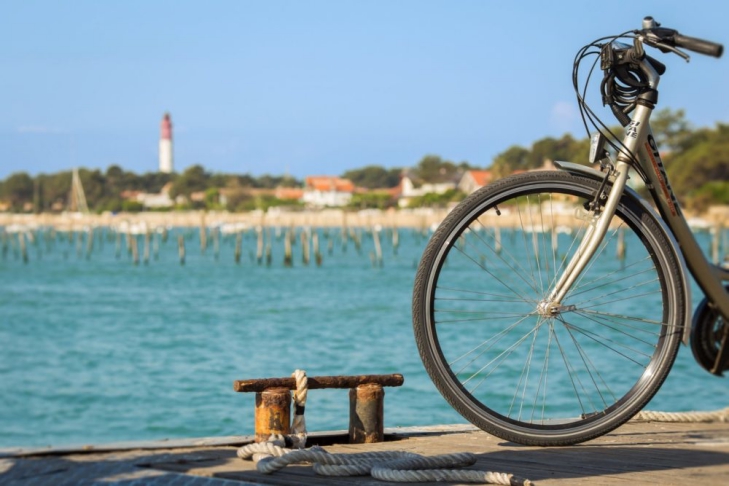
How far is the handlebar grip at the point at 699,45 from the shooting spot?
3.22 m

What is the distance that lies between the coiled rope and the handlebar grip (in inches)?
57.0

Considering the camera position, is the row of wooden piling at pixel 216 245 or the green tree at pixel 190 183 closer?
the row of wooden piling at pixel 216 245

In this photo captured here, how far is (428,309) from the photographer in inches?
128

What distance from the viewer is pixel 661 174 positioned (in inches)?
135

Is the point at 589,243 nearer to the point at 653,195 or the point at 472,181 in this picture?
the point at 653,195

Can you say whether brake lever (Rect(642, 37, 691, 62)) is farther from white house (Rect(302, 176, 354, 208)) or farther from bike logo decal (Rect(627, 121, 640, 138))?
white house (Rect(302, 176, 354, 208))

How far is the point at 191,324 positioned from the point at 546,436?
94.1 feet

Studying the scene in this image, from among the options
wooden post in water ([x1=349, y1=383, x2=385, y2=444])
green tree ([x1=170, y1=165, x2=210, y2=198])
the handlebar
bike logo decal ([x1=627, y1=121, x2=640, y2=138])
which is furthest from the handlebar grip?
green tree ([x1=170, y1=165, x2=210, y2=198])

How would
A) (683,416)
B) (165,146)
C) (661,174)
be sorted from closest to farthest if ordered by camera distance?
1. (661,174)
2. (683,416)
3. (165,146)

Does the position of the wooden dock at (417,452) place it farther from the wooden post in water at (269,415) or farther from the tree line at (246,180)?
the tree line at (246,180)

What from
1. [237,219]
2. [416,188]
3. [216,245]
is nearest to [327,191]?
[416,188]

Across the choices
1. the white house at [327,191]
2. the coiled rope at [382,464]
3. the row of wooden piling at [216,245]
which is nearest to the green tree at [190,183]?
the white house at [327,191]

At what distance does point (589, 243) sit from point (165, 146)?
547 ft

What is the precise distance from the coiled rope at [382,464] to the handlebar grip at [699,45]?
4.75 feet
